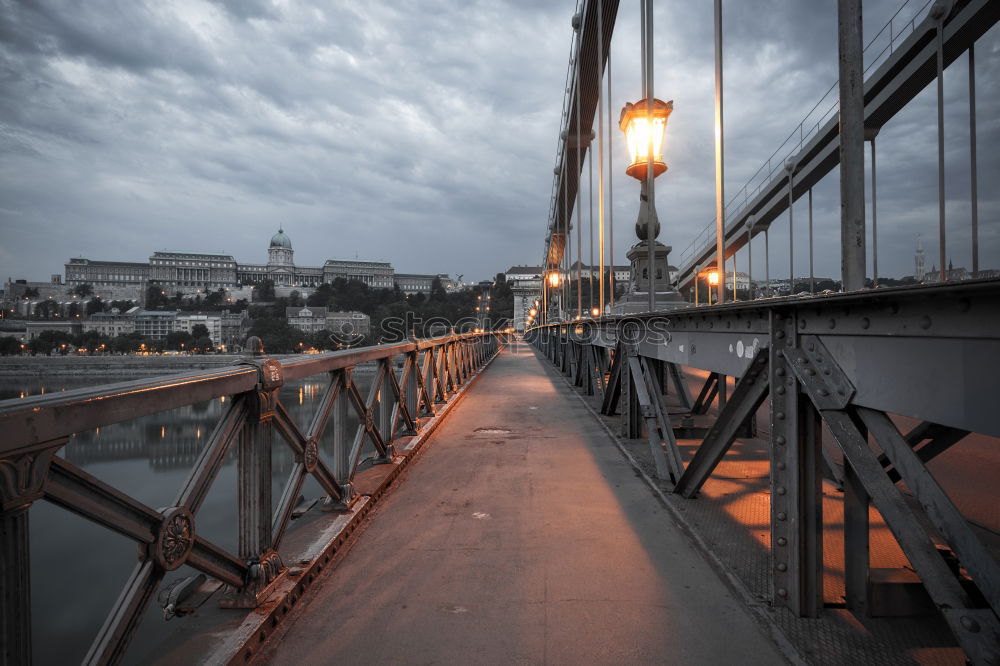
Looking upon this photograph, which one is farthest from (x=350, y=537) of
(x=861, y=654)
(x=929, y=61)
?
(x=929, y=61)

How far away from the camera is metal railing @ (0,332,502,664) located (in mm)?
1155

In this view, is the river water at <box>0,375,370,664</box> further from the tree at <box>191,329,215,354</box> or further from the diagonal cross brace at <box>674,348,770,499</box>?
the tree at <box>191,329,215,354</box>

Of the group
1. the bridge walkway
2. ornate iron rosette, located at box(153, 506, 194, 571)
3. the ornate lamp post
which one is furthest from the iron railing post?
the ornate lamp post

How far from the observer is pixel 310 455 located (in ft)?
9.37

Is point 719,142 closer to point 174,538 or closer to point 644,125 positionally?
point 644,125

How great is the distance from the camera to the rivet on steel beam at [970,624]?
1533mm

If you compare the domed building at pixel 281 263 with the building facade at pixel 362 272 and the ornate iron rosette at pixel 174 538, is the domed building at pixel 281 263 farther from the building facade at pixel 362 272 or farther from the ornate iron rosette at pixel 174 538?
the ornate iron rosette at pixel 174 538

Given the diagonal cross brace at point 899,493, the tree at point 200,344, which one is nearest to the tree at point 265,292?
the tree at point 200,344

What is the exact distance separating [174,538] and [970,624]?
2.60 m

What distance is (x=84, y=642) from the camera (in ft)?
16.1

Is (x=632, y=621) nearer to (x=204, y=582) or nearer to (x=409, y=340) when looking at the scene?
(x=204, y=582)

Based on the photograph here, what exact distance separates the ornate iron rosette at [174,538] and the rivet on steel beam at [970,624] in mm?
2561

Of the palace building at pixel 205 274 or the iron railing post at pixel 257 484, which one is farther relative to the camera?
the palace building at pixel 205 274

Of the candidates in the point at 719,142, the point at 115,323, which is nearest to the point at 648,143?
the point at 719,142
